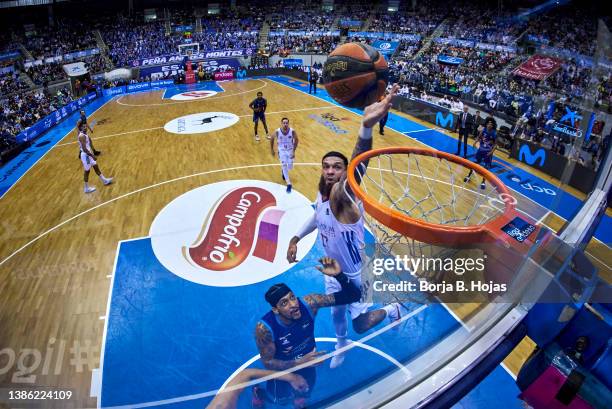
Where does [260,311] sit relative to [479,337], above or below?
below

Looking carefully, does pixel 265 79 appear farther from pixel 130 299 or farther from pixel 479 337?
pixel 479 337

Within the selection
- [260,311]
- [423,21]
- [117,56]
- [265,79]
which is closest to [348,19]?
[423,21]

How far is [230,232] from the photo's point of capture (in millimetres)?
6293

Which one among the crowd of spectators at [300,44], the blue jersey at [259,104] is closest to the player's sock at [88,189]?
the blue jersey at [259,104]

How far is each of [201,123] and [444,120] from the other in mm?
9326

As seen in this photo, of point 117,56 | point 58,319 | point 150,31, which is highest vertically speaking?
point 150,31

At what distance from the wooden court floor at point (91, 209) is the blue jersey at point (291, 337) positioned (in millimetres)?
2290

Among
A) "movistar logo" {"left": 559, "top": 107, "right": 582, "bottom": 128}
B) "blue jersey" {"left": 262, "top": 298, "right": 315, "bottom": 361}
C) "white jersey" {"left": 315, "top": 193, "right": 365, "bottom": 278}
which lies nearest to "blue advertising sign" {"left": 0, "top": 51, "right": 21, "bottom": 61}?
"white jersey" {"left": 315, "top": 193, "right": 365, "bottom": 278}

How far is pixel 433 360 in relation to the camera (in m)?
1.81

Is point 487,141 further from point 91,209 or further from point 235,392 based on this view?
point 91,209

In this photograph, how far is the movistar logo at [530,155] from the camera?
7.77 m

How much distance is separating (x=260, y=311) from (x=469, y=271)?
9.87ft

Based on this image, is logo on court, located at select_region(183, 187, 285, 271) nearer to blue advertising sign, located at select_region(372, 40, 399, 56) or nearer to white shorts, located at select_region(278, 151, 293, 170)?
white shorts, located at select_region(278, 151, 293, 170)

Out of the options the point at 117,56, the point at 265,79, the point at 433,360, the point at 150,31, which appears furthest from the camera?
the point at 150,31
